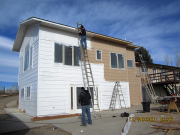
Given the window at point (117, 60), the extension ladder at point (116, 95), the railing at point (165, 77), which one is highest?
the window at point (117, 60)

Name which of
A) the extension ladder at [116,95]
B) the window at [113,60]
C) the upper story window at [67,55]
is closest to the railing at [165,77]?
the extension ladder at [116,95]

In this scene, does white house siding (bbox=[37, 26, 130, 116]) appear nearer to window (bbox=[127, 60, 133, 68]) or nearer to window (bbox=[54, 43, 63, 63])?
window (bbox=[54, 43, 63, 63])

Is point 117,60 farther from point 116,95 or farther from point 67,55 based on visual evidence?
point 67,55

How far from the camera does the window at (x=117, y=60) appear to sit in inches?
A: 474

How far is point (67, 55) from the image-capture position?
9.76 metres

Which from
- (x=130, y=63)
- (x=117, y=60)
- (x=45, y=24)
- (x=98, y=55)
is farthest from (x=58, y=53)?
(x=130, y=63)

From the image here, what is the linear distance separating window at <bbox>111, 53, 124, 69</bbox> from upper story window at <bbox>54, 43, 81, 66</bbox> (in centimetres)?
312

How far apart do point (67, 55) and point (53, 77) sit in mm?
1752

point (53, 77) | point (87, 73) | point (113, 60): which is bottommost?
point (53, 77)

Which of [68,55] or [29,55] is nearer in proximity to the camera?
[68,55]

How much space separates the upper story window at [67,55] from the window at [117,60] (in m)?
3.12

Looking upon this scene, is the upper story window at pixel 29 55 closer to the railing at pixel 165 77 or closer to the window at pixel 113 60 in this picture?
the window at pixel 113 60

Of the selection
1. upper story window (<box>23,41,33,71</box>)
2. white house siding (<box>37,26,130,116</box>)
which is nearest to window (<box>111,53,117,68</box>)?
white house siding (<box>37,26,130,116</box>)

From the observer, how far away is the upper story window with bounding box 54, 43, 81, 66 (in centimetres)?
938
